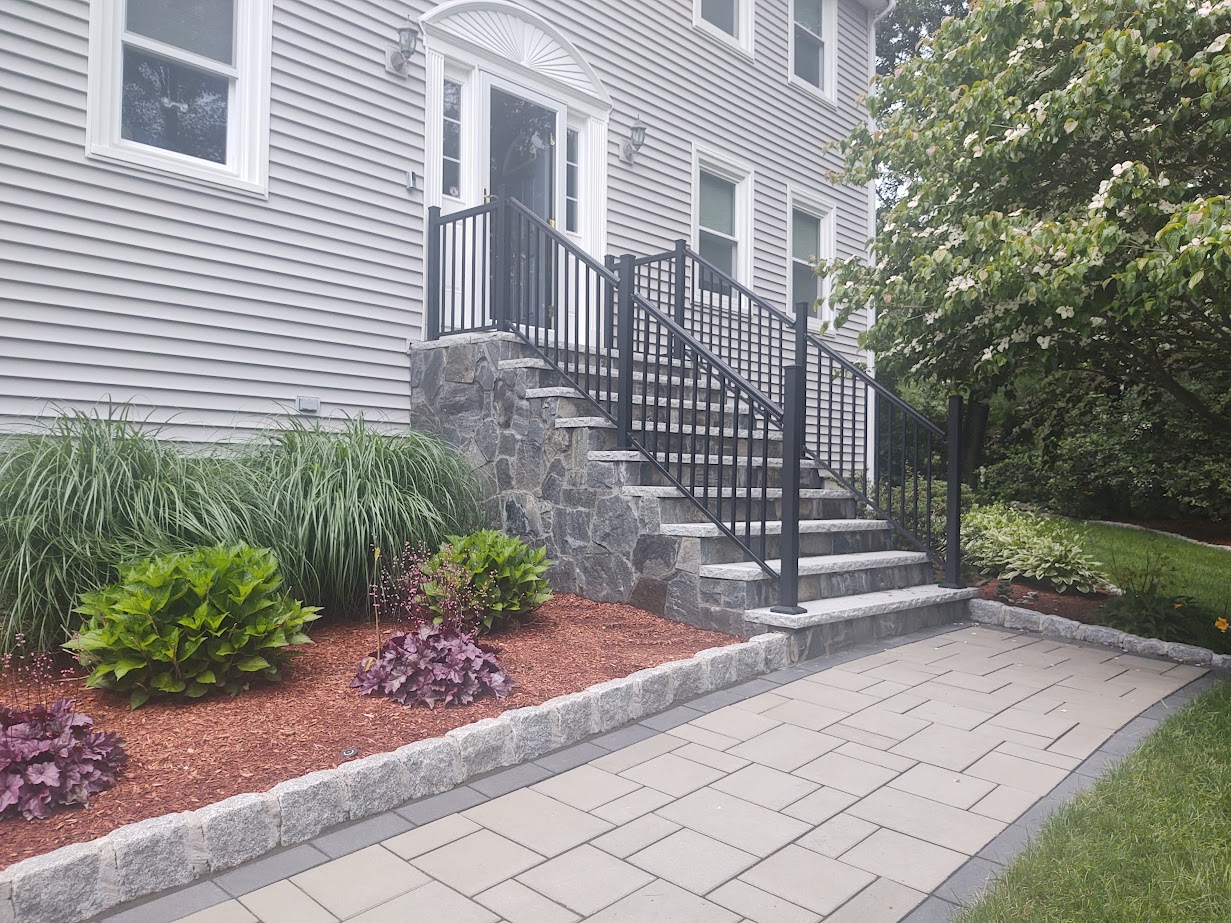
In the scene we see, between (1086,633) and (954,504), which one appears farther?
(954,504)

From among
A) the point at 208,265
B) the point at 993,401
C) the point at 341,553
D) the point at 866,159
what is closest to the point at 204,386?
the point at 208,265

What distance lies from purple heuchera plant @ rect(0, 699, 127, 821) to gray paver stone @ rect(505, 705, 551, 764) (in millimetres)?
1149

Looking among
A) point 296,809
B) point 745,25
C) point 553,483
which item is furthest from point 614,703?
point 745,25

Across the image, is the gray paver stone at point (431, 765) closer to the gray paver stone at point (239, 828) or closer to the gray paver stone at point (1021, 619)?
the gray paver stone at point (239, 828)

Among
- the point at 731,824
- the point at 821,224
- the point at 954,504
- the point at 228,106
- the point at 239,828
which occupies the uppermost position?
the point at 821,224

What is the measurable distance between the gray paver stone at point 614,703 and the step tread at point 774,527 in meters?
1.23

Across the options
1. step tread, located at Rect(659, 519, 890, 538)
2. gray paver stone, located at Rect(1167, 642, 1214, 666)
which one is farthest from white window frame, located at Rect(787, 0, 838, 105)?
gray paver stone, located at Rect(1167, 642, 1214, 666)

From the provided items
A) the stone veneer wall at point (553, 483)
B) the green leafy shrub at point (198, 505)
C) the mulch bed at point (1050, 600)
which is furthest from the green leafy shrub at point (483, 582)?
the mulch bed at point (1050, 600)

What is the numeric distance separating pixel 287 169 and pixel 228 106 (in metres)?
0.46

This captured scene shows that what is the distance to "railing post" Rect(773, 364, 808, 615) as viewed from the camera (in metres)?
4.27

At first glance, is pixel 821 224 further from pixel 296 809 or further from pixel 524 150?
pixel 296 809

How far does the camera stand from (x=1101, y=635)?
5.08 m

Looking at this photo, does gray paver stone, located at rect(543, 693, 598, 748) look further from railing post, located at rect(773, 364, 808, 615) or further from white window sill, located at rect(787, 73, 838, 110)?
white window sill, located at rect(787, 73, 838, 110)

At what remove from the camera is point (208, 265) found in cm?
490
